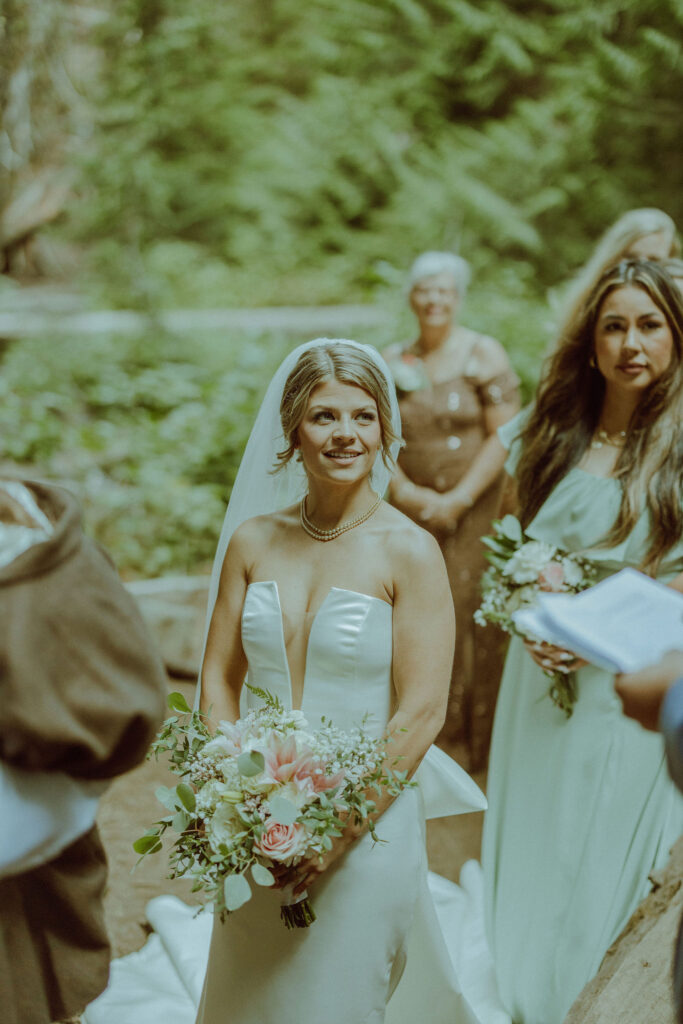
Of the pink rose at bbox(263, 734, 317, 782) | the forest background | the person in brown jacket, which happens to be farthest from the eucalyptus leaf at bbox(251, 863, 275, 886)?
the forest background

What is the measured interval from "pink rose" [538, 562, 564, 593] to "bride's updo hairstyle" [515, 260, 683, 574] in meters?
0.19

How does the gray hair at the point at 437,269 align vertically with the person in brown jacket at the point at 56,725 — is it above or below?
above

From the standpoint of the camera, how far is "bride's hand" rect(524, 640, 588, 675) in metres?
3.05

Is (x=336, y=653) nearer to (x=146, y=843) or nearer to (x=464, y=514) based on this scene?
(x=146, y=843)

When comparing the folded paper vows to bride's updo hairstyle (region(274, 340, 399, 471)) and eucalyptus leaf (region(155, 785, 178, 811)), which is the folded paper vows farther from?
eucalyptus leaf (region(155, 785, 178, 811))

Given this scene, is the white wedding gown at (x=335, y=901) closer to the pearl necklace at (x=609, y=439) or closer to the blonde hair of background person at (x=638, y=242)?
the pearl necklace at (x=609, y=439)

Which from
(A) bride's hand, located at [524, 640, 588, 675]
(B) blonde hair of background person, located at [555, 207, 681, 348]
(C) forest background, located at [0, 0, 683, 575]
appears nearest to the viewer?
(A) bride's hand, located at [524, 640, 588, 675]

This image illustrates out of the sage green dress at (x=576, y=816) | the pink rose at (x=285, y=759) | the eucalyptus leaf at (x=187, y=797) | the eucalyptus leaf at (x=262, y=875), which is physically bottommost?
the sage green dress at (x=576, y=816)

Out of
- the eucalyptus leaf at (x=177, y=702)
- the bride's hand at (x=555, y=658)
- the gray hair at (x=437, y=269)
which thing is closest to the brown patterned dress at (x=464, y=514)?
the gray hair at (x=437, y=269)

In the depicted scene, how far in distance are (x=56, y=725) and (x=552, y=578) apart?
6.39 feet

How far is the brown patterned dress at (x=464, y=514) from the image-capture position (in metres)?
4.71

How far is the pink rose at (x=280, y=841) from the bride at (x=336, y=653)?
0.63 ft

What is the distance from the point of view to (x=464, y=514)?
190 inches

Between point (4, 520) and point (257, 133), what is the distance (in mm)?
11909
